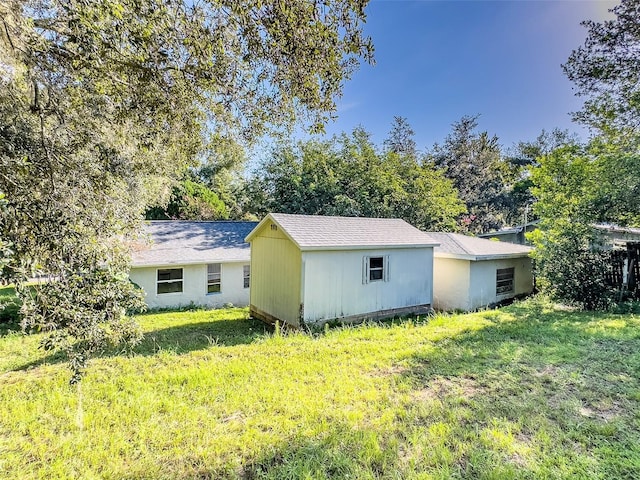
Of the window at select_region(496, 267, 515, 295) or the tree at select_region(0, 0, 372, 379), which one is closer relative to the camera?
the tree at select_region(0, 0, 372, 379)

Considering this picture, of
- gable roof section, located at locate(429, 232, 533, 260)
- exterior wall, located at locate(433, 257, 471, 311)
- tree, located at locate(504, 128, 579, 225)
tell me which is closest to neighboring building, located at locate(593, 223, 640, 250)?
gable roof section, located at locate(429, 232, 533, 260)

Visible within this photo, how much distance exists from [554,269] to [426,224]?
11.0 m

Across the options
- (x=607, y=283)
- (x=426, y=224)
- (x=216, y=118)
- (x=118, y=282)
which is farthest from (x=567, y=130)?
(x=118, y=282)

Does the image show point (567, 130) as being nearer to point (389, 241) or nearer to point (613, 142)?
point (613, 142)

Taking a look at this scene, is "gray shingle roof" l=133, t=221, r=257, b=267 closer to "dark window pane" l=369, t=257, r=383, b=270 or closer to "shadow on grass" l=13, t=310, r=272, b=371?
"shadow on grass" l=13, t=310, r=272, b=371

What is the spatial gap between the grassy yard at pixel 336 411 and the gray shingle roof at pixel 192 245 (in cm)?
521

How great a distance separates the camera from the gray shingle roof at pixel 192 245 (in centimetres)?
1189

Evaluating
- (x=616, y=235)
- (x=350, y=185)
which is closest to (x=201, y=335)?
(x=350, y=185)

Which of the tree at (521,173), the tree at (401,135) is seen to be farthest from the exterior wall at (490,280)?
the tree at (521,173)

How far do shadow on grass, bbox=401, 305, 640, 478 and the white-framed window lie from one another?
321 centimetres

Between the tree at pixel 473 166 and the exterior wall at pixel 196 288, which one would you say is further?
the tree at pixel 473 166

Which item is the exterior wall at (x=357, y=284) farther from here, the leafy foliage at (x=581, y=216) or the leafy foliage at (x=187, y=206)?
the leafy foliage at (x=187, y=206)

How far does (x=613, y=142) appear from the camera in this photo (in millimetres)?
10367

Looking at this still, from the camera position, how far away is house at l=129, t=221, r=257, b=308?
11.9 m
